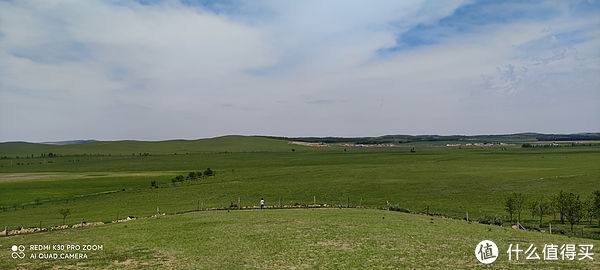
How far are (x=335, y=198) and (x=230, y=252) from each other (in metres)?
36.8

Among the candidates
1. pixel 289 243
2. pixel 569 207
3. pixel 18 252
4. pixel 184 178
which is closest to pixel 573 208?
pixel 569 207

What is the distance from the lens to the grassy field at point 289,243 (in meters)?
19.1

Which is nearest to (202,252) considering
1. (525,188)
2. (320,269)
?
(320,269)

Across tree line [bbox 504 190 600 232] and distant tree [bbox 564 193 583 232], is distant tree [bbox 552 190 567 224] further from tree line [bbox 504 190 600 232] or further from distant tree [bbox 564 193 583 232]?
distant tree [bbox 564 193 583 232]

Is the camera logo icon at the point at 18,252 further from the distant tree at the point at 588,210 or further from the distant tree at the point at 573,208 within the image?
the distant tree at the point at 588,210

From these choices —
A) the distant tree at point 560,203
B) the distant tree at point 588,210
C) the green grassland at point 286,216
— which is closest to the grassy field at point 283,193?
the green grassland at point 286,216

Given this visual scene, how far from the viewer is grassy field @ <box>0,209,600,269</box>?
1914cm

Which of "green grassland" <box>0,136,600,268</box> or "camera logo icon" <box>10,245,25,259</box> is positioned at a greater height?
"camera logo icon" <box>10,245,25,259</box>

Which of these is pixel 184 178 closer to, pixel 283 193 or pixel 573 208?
pixel 283 193

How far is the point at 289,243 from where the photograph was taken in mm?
23797

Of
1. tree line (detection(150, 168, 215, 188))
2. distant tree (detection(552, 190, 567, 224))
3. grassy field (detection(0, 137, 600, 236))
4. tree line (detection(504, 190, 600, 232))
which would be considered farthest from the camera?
tree line (detection(150, 168, 215, 188))

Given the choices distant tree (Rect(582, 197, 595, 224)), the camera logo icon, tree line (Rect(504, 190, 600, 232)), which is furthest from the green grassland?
the camera logo icon

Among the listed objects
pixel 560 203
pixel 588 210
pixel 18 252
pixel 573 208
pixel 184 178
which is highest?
pixel 18 252

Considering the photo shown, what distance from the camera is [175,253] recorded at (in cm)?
2136
